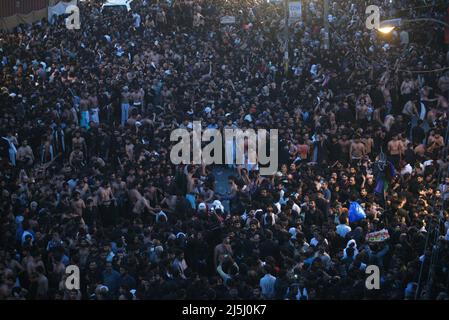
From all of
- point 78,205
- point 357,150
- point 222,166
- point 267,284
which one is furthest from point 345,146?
→ point 267,284

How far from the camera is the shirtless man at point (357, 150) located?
18.1 meters

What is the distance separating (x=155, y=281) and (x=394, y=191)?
612cm

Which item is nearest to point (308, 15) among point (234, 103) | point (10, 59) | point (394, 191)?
point (234, 103)

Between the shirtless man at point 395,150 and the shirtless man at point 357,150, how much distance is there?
581mm

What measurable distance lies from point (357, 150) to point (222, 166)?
339 cm

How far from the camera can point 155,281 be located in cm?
1232

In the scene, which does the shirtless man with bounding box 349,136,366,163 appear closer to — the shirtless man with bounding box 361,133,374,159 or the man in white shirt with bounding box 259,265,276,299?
the shirtless man with bounding box 361,133,374,159

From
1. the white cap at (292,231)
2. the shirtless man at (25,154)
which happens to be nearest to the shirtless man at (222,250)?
the white cap at (292,231)

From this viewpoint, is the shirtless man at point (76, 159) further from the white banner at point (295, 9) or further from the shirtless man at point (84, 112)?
the white banner at point (295, 9)

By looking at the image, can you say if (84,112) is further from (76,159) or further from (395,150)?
(395,150)

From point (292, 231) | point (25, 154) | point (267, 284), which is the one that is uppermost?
point (25, 154)

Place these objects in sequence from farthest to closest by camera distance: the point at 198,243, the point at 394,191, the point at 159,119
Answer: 1. the point at 159,119
2. the point at 394,191
3. the point at 198,243

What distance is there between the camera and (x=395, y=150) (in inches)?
700
